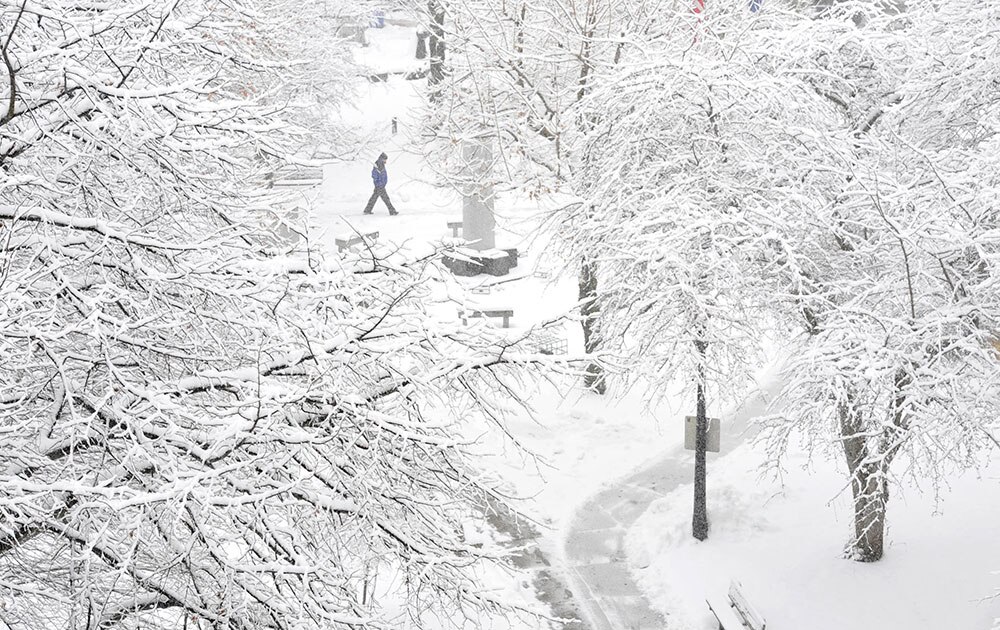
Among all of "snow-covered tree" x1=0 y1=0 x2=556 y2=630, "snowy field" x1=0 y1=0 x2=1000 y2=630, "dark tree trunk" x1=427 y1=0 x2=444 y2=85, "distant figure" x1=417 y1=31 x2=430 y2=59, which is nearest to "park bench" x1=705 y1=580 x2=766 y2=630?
"snowy field" x1=0 y1=0 x2=1000 y2=630

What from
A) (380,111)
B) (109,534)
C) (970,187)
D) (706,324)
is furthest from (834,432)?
(380,111)

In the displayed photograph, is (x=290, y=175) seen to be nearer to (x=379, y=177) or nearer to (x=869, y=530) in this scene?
(x=379, y=177)

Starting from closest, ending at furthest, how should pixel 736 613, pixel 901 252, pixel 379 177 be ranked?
pixel 901 252, pixel 736 613, pixel 379 177

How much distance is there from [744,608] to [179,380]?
774 cm

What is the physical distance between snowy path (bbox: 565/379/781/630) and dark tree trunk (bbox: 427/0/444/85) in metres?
8.80

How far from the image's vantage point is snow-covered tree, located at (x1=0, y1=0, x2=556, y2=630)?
5.41 m

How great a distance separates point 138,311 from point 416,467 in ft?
6.15

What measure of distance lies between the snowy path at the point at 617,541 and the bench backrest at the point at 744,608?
0.91 meters

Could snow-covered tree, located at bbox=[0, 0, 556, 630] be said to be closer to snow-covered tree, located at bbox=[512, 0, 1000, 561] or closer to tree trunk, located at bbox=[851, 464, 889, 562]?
snow-covered tree, located at bbox=[512, 0, 1000, 561]

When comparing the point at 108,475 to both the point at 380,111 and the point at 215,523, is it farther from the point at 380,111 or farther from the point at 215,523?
the point at 380,111

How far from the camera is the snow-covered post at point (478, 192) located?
796 inches

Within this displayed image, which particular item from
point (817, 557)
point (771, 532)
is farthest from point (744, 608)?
point (771, 532)

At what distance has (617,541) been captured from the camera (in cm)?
1437

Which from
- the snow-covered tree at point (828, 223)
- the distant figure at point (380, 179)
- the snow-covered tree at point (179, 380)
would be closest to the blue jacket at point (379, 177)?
the distant figure at point (380, 179)
